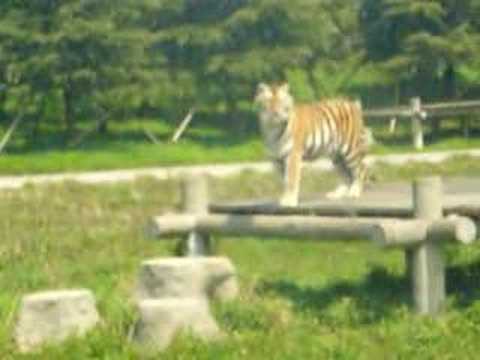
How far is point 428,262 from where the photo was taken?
8.50 meters

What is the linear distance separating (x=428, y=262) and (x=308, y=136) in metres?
1.72

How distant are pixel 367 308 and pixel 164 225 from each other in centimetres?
214

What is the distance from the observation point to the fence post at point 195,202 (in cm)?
1038

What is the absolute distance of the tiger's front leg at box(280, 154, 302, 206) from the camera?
31.3ft

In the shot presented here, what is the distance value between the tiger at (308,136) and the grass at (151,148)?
1407 cm

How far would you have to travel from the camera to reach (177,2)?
3106 cm

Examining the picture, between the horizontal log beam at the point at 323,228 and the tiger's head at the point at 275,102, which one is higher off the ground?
the tiger's head at the point at 275,102

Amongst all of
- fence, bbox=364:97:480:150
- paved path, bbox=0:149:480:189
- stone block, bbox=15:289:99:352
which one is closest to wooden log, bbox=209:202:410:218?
stone block, bbox=15:289:99:352

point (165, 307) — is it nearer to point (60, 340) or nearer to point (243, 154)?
point (60, 340)

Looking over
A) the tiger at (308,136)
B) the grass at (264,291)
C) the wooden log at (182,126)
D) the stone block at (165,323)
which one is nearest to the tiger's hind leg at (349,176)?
the tiger at (308,136)

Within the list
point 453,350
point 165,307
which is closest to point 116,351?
point 165,307

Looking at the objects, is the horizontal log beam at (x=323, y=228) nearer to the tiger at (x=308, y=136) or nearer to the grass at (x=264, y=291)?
the tiger at (x=308, y=136)

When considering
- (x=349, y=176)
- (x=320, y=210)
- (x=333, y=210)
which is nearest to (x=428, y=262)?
(x=333, y=210)

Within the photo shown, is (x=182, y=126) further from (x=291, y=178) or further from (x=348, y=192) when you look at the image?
(x=291, y=178)
